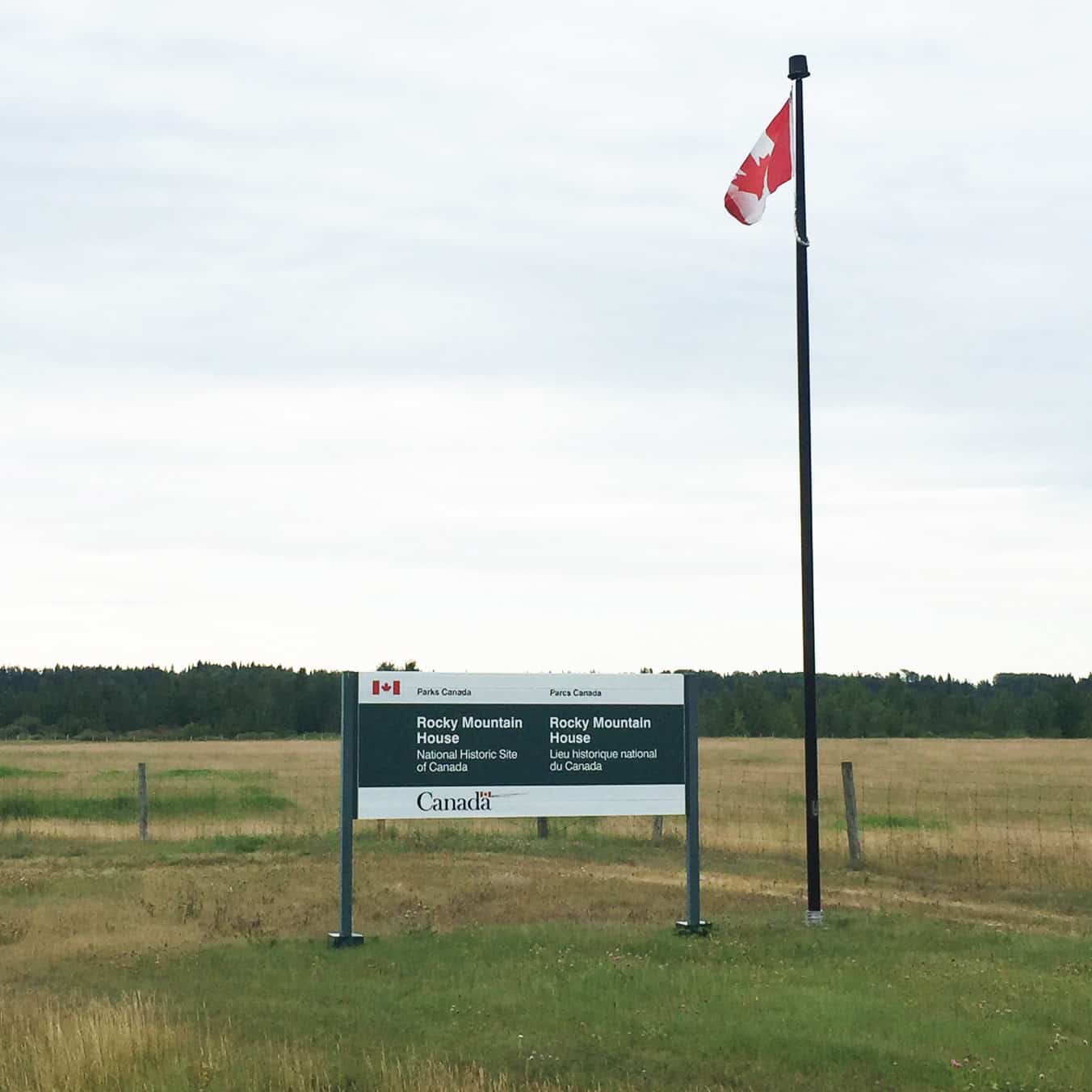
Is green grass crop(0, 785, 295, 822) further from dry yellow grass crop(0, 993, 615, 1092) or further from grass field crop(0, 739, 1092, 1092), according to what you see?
dry yellow grass crop(0, 993, 615, 1092)

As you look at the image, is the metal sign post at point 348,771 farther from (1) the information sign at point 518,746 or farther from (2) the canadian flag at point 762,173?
(2) the canadian flag at point 762,173

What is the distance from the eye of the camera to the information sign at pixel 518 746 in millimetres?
16062

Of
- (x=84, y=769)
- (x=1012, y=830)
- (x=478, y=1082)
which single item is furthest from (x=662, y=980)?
(x=84, y=769)

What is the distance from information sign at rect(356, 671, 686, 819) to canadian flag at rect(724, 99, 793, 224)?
5.45 meters

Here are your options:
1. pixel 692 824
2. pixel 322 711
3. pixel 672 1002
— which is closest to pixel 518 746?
pixel 692 824

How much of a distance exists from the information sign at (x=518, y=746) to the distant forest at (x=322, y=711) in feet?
349

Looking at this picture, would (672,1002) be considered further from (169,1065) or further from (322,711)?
(322,711)

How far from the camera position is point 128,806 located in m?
36.5

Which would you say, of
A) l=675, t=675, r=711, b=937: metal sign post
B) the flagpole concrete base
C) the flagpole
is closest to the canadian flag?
the flagpole

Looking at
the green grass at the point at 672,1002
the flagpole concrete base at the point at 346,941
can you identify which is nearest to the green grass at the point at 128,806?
the flagpole concrete base at the point at 346,941

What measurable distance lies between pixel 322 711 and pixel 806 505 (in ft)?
444

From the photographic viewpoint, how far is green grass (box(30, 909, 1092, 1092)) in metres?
10.1

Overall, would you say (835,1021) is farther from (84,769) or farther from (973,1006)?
(84,769)

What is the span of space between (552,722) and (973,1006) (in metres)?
6.20
